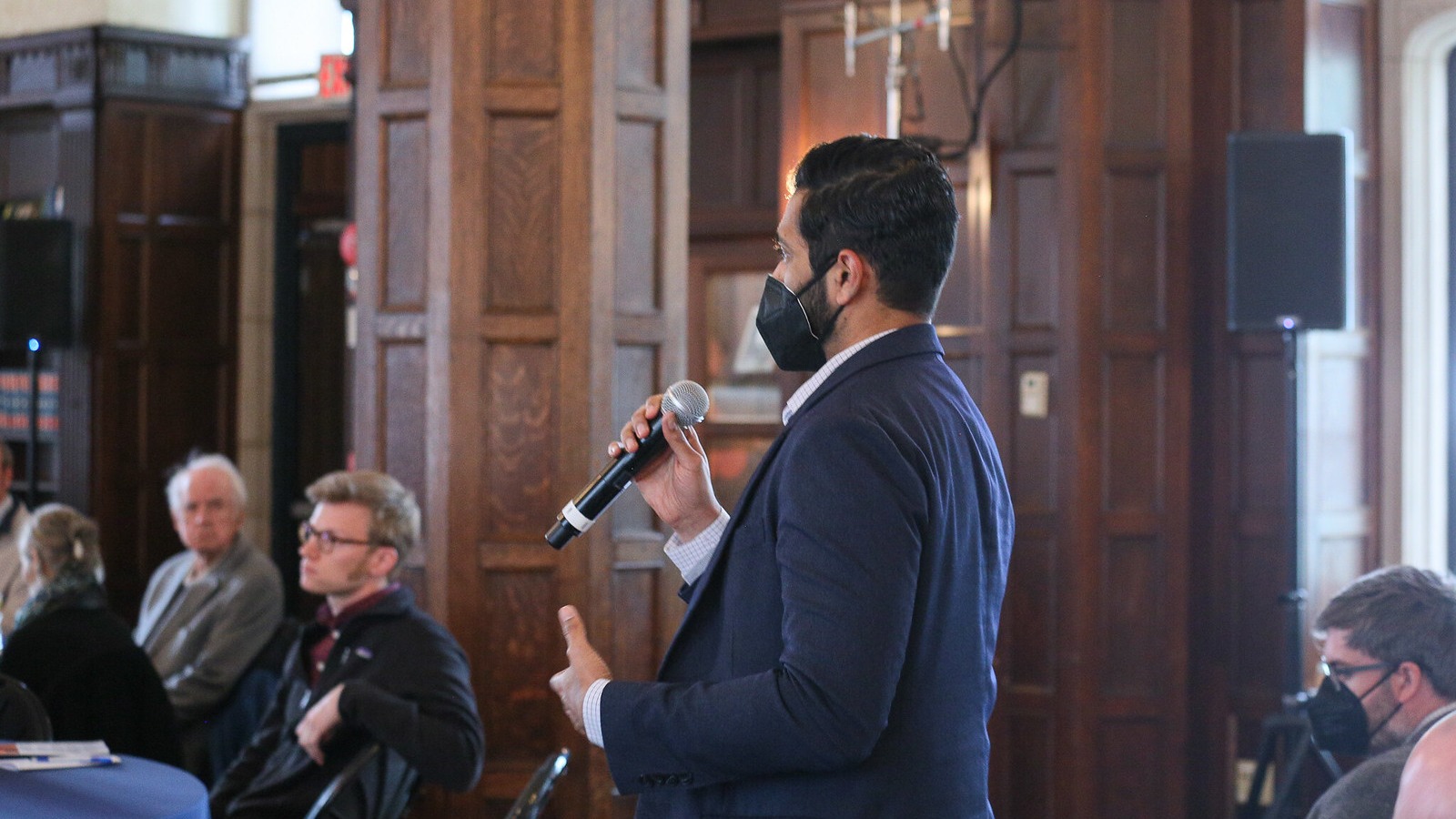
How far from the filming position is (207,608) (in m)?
4.54

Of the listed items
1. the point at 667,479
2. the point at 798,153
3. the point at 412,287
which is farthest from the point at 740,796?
the point at 798,153

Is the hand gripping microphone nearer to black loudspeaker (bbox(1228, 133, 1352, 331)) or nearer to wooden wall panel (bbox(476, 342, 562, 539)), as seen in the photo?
wooden wall panel (bbox(476, 342, 562, 539))

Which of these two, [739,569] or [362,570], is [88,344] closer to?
[362,570]

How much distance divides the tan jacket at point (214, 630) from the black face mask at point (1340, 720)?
302cm

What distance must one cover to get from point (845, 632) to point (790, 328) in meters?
0.37

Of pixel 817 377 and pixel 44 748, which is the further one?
pixel 44 748

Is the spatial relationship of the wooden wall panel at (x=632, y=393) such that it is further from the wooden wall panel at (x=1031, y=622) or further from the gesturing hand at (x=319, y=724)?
the wooden wall panel at (x=1031, y=622)

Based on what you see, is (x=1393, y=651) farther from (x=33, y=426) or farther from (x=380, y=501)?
(x=33, y=426)

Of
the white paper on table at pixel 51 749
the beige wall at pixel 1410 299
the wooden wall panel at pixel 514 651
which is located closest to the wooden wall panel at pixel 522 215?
the wooden wall panel at pixel 514 651

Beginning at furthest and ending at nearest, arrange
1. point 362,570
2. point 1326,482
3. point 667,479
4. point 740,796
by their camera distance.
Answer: point 1326,482 → point 362,570 → point 667,479 → point 740,796

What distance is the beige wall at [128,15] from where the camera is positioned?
7.42 m

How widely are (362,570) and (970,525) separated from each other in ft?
6.52

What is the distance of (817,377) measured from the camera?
1631mm

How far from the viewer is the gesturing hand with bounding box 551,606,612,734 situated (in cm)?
164
